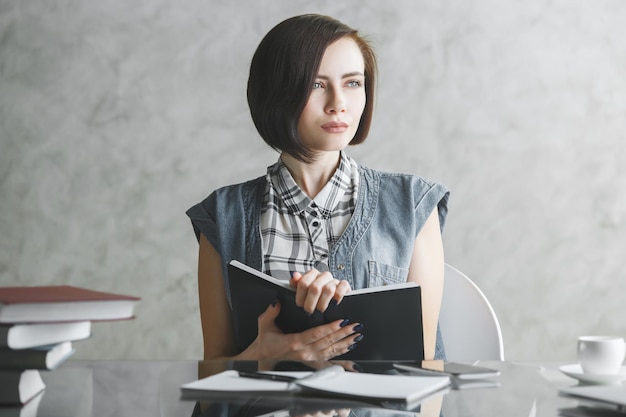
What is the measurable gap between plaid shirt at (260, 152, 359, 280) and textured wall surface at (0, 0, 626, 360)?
1071 millimetres

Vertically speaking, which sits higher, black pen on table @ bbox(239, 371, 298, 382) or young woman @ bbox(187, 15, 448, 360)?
young woman @ bbox(187, 15, 448, 360)

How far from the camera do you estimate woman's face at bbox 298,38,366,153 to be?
1422 millimetres

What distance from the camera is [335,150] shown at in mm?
1482

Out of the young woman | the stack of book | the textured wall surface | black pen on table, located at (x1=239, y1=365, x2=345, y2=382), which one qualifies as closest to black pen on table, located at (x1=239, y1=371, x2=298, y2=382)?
black pen on table, located at (x1=239, y1=365, x2=345, y2=382)

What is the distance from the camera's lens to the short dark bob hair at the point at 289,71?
55.3 inches

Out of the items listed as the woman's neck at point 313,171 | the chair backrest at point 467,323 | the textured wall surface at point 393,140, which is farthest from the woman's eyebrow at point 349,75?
the textured wall surface at point 393,140

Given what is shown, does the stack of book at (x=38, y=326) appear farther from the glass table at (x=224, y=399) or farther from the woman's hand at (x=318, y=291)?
the woman's hand at (x=318, y=291)

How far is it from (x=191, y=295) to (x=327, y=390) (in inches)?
73.7

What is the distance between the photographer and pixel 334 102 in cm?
142

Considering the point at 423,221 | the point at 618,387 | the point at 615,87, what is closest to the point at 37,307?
the point at 618,387

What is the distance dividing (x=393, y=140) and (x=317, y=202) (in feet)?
3.76

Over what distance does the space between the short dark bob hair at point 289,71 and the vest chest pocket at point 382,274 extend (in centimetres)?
26

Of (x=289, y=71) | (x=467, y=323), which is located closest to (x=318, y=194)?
(x=289, y=71)

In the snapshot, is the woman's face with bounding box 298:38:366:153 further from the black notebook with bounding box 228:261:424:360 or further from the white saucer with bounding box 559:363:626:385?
the white saucer with bounding box 559:363:626:385
